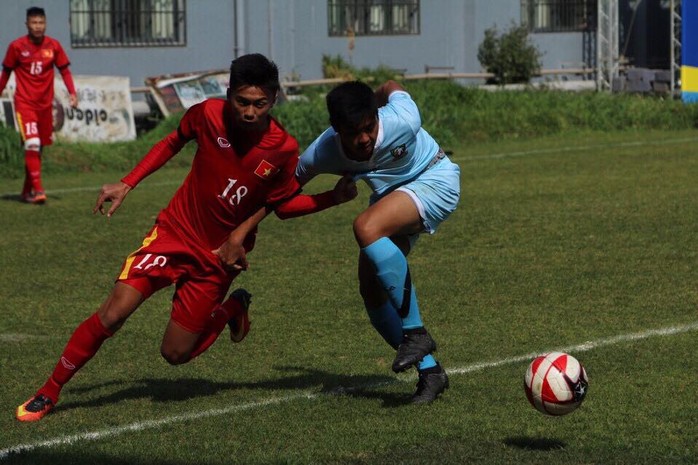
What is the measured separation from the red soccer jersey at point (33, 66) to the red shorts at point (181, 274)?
8764 millimetres

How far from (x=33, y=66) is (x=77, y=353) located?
361 inches

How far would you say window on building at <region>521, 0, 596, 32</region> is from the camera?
3244 centimetres

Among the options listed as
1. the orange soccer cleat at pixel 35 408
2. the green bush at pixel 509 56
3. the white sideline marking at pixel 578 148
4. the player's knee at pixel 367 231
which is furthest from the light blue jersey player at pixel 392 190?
the green bush at pixel 509 56

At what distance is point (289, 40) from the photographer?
27078 mm

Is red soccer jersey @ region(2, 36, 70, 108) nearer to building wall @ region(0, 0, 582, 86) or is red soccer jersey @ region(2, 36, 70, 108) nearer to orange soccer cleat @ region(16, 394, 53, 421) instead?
building wall @ region(0, 0, 582, 86)

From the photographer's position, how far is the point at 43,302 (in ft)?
31.0

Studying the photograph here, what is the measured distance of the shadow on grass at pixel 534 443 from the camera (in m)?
5.55

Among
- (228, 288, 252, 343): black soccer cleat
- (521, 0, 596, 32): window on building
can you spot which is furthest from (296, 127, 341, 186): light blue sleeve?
(521, 0, 596, 32): window on building

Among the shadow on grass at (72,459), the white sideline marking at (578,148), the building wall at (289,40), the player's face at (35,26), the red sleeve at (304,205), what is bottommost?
the shadow on grass at (72,459)

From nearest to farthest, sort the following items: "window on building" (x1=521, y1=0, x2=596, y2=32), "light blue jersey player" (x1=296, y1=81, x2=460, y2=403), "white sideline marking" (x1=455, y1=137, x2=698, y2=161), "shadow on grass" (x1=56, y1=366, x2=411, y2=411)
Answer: "light blue jersey player" (x1=296, y1=81, x2=460, y2=403) → "shadow on grass" (x1=56, y1=366, x2=411, y2=411) → "white sideline marking" (x1=455, y1=137, x2=698, y2=161) → "window on building" (x1=521, y1=0, x2=596, y2=32)

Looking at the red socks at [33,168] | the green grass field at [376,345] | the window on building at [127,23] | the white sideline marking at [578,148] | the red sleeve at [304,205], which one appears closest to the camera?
A: the green grass field at [376,345]

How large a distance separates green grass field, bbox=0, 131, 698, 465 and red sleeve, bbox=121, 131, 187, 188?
1120mm

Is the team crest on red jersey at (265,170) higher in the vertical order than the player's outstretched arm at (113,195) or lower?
higher

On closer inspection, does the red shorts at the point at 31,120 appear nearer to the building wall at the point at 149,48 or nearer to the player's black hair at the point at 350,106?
the building wall at the point at 149,48
